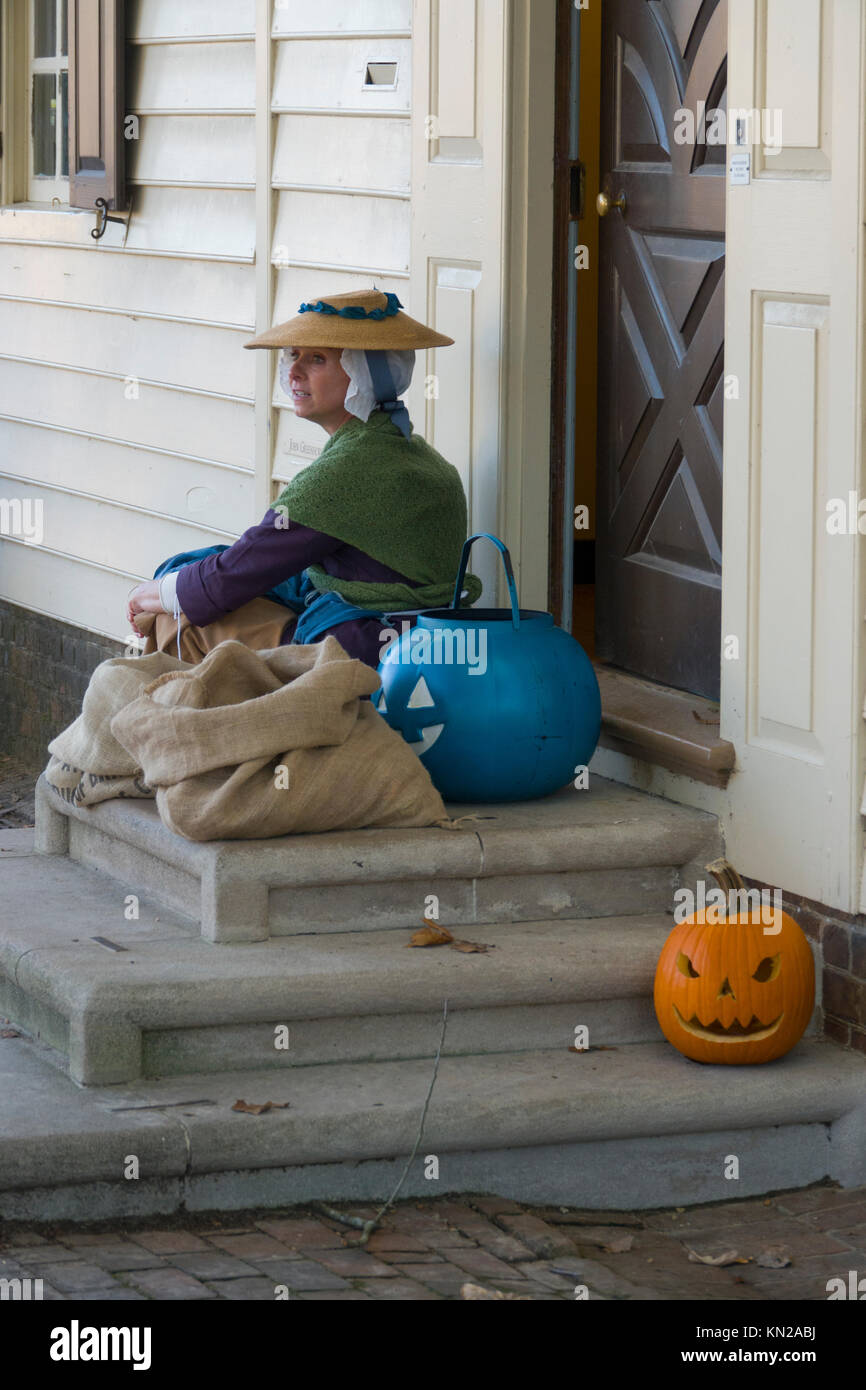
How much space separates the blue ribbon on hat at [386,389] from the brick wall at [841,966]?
163 cm

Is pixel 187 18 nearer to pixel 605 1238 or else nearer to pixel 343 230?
pixel 343 230

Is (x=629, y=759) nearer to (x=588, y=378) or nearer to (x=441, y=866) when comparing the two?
(x=441, y=866)

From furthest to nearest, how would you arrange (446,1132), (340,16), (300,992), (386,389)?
(340,16) → (386,389) → (300,992) → (446,1132)

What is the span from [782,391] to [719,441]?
639 millimetres

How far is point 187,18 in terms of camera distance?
22.7ft

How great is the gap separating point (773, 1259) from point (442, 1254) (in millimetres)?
643

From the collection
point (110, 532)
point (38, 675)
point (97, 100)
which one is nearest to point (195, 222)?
point (97, 100)

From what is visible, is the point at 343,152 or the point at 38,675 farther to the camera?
the point at 38,675

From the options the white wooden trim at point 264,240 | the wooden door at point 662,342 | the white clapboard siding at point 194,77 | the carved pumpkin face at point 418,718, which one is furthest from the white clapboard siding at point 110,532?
the carved pumpkin face at point 418,718

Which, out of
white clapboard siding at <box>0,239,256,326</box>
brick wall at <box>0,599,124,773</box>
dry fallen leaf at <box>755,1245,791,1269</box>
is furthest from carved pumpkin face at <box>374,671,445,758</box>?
brick wall at <box>0,599,124,773</box>

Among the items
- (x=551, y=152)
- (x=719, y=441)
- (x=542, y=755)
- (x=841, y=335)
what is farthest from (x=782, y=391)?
(x=551, y=152)

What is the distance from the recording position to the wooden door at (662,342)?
4.86 m

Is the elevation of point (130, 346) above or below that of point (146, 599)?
above

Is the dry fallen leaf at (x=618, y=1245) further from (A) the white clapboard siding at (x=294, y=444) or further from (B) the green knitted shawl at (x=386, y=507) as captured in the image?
(A) the white clapboard siding at (x=294, y=444)
